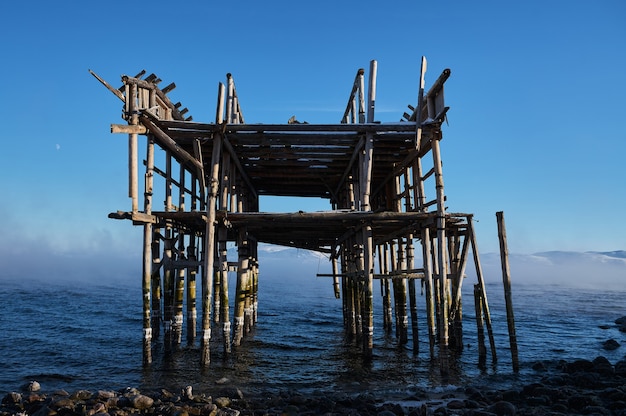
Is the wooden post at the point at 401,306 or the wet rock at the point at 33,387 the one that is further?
the wooden post at the point at 401,306

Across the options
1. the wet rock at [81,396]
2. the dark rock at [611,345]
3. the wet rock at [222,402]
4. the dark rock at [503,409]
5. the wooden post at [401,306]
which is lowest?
the dark rock at [611,345]

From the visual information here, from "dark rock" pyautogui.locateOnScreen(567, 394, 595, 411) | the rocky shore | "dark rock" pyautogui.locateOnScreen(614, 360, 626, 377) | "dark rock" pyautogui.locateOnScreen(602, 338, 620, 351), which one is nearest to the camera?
the rocky shore

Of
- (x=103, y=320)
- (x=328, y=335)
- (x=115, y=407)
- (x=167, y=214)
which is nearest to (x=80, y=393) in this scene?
(x=115, y=407)

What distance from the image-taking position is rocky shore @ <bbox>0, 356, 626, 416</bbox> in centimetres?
1031

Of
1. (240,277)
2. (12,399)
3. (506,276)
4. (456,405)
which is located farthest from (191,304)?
(506,276)

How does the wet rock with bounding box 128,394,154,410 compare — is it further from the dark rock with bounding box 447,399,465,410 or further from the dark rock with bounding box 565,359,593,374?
the dark rock with bounding box 565,359,593,374

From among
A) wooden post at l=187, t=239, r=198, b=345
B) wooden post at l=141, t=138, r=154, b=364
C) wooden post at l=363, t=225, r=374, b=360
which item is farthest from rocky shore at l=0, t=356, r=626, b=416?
wooden post at l=187, t=239, r=198, b=345

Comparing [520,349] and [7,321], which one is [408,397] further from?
[7,321]

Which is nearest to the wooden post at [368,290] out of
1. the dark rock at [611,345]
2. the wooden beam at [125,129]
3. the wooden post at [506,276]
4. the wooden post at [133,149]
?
the wooden post at [506,276]

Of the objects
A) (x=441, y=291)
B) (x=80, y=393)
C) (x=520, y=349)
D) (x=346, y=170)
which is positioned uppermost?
(x=346, y=170)

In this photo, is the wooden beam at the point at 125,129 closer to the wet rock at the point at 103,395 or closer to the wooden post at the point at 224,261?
the wooden post at the point at 224,261

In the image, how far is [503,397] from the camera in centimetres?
1224

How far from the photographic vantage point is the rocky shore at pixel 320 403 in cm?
1031

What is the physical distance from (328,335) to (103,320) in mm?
16318
